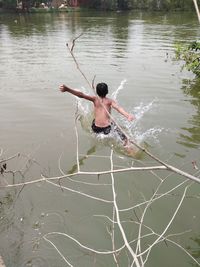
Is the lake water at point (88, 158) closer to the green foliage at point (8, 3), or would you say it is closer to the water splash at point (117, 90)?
the water splash at point (117, 90)

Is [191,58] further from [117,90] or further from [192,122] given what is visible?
[192,122]

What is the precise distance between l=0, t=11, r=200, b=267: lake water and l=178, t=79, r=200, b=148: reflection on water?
23 millimetres

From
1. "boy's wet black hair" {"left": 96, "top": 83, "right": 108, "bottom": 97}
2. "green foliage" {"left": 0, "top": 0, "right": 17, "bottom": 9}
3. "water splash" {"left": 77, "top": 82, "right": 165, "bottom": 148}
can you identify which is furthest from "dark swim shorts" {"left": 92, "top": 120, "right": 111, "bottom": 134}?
"green foliage" {"left": 0, "top": 0, "right": 17, "bottom": 9}

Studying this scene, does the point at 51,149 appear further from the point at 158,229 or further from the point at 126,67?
the point at 126,67

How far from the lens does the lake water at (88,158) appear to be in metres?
4.84

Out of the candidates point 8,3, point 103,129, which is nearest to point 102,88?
point 103,129

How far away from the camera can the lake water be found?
484cm

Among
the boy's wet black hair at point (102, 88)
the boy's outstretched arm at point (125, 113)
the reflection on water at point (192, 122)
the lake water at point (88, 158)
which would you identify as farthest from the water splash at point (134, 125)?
the boy's wet black hair at point (102, 88)

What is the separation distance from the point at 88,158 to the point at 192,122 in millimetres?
3198

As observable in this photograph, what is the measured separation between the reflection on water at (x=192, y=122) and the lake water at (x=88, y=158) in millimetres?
23

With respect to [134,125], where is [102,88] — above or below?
above

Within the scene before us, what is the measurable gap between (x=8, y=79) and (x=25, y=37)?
1315 cm

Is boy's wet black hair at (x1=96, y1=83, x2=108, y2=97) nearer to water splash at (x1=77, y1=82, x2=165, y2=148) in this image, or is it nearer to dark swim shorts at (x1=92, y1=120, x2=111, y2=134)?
dark swim shorts at (x1=92, y1=120, x2=111, y2=134)

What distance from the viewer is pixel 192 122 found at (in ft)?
30.8
